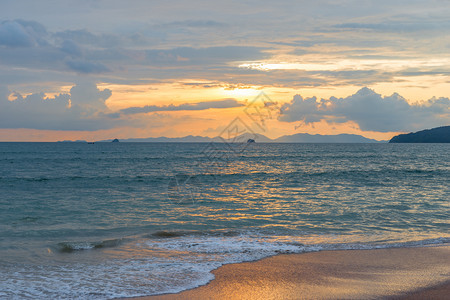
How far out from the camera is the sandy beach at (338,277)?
881 cm

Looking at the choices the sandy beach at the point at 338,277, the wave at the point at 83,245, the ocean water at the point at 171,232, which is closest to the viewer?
the sandy beach at the point at 338,277

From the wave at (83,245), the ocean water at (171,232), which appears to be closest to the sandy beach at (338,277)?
the ocean water at (171,232)

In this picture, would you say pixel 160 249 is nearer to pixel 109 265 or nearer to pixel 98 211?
pixel 109 265

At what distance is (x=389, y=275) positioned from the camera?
10188 millimetres

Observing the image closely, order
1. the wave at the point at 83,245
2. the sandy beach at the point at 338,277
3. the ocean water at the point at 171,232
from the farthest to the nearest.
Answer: the wave at the point at 83,245 < the ocean water at the point at 171,232 < the sandy beach at the point at 338,277

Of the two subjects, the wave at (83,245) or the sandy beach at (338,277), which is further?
the wave at (83,245)

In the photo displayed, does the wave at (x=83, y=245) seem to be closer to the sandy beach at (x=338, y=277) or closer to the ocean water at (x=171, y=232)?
the ocean water at (x=171, y=232)

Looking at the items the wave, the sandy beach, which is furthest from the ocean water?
the sandy beach

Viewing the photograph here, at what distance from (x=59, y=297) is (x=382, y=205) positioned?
63.6 ft

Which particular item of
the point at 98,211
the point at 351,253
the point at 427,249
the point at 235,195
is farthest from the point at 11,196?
the point at 427,249

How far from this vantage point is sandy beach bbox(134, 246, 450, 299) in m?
8.81

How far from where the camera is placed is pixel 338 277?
10.1 m

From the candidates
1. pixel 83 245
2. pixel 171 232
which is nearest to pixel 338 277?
pixel 171 232

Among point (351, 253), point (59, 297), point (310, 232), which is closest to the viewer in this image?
point (59, 297)
